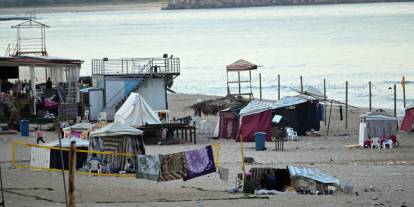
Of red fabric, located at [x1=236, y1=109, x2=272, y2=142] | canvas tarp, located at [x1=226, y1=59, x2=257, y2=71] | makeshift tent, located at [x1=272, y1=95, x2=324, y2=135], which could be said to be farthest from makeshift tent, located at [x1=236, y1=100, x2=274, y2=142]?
canvas tarp, located at [x1=226, y1=59, x2=257, y2=71]

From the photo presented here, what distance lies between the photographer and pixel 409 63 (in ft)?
279

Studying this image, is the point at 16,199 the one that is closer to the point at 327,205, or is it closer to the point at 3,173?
the point at 3,173

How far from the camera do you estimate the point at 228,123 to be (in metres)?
38.1

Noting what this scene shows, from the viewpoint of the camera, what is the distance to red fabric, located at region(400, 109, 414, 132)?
38.8 m

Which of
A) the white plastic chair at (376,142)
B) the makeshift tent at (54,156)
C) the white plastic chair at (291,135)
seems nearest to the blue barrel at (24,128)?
the white plastic chair at (291,135)

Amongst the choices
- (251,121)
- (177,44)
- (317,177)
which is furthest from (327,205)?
(177,44)

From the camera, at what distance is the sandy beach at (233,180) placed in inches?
893

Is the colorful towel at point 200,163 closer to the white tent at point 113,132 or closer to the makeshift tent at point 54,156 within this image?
the white tent at point 113,132

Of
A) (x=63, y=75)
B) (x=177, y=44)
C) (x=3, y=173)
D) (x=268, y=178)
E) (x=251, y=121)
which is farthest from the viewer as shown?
(x=177, y=44)

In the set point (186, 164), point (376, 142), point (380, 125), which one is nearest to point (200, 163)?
point (186, 164)

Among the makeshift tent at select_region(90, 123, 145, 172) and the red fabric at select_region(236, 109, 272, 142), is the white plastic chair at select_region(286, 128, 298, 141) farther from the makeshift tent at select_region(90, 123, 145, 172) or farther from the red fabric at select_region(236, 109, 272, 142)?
the makeshift tent at select_region(90, 123, 145, 172)

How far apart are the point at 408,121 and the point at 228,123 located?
5993 mm

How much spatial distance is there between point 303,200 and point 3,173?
7.81 meters

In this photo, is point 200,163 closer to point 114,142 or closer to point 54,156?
point 114,142
